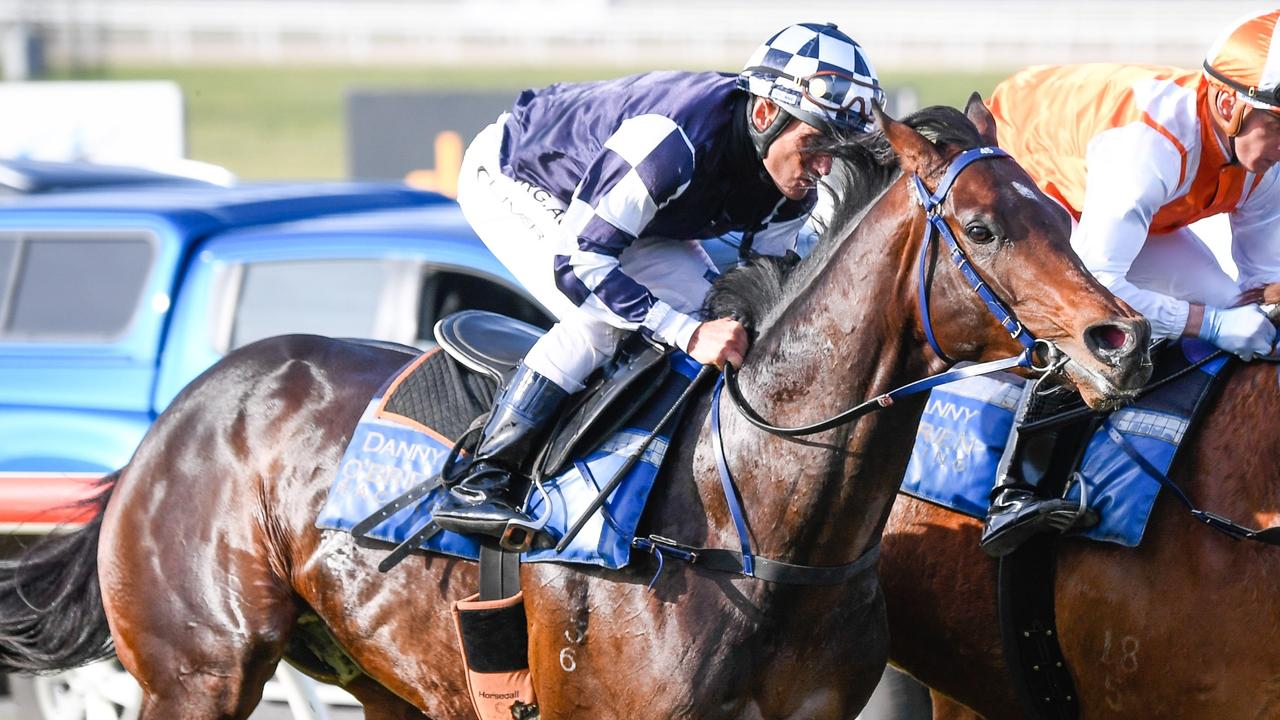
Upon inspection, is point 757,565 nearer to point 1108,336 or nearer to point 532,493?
point 532,493

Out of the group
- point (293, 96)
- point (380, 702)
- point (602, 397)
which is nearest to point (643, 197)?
point (602, 397)

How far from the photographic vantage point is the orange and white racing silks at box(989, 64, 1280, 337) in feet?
11.1

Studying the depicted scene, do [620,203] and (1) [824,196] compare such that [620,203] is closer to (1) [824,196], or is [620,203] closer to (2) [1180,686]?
(1) [824,196]

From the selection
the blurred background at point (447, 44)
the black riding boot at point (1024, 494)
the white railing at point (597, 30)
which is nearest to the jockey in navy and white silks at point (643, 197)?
the black riding boot at point (1024, 494)

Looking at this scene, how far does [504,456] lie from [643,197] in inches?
26.6

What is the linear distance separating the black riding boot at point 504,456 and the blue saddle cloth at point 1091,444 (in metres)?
0.94

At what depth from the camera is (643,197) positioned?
124 inches

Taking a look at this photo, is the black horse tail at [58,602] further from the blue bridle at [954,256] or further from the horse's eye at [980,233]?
the horse's eye at [980,233]

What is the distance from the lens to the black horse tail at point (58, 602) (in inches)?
161

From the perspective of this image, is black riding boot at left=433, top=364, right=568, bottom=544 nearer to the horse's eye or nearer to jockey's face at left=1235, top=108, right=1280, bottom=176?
the horse's eye

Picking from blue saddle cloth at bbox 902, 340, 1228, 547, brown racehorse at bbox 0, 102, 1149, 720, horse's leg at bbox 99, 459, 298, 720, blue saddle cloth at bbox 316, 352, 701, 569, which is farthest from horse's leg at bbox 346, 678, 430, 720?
blue saddle cloth at bbox 902, 340, 1228, 547

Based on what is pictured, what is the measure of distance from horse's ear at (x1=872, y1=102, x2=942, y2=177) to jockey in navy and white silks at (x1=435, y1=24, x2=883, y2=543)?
26 cm

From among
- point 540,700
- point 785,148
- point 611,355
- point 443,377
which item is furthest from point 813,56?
point 540,700

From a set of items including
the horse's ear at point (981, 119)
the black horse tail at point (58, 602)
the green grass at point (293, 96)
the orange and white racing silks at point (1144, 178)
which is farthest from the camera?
the green grass at point (293, 96)
